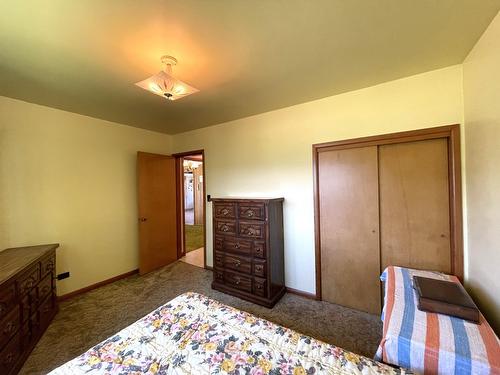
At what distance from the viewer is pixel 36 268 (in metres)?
2.00

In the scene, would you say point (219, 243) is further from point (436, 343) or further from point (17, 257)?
point (436, 343)

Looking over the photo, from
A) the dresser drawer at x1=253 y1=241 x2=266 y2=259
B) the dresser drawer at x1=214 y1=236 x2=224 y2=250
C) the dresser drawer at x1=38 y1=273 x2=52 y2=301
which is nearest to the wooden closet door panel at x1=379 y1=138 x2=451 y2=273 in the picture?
the dresser drawer at x1=253 y1=241 x2=266 y2=259

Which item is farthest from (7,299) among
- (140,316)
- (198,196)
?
(198,196)

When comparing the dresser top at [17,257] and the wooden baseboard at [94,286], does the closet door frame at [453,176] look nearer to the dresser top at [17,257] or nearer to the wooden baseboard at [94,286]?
the dresser top at [17,257]

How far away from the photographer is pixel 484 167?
1.50 metres

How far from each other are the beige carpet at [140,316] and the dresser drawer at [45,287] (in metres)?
0.33

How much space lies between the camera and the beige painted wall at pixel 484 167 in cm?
134

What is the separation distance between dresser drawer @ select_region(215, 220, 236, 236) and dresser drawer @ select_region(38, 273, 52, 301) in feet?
6.04

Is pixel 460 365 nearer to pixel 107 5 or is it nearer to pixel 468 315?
pixel 468 315

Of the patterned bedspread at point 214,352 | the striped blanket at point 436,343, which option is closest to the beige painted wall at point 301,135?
the striped blanket at point 436,343

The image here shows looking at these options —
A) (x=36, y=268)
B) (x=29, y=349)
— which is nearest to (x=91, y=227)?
(x=36, y=268)

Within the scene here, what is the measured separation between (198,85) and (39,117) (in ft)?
6.81

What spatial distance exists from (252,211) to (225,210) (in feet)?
1.38

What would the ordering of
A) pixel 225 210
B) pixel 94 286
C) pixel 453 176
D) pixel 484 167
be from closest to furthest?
1. pixel 484 167
2. pixel 453 176
3. pixel 225 210
4. pixel 94 286
